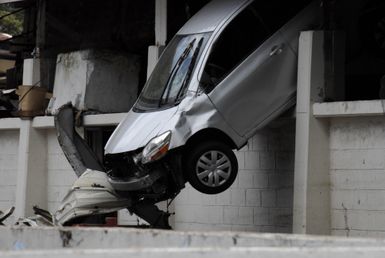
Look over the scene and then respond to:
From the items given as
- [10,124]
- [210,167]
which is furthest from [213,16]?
[10,124]

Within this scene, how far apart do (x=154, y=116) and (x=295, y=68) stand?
2056 millimetres

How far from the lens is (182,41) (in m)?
11.3

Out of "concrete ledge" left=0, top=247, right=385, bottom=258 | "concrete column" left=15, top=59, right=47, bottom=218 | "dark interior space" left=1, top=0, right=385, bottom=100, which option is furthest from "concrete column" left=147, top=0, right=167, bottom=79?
"concrete ledge" left=0, top=247, right=385, bottom=258

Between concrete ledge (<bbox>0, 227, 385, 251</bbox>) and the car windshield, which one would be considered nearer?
concrete ledge (<bbox>0, 227, 385, 251</bbox>)

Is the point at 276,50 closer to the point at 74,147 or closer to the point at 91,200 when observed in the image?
the point at 91,200

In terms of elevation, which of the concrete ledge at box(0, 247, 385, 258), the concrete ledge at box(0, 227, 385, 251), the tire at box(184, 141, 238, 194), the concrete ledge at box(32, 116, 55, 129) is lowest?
the concrete ledge at box(0, 247, 385, 258)

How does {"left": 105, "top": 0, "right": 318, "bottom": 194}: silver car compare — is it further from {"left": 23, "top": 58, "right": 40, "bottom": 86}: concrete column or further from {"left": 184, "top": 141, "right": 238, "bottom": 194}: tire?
{"left": 23, "top": 58, "right": 40, "bottom": 86}: concrete column

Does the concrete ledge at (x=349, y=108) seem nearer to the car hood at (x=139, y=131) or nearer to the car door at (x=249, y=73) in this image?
the car door at (x=249, y=73)

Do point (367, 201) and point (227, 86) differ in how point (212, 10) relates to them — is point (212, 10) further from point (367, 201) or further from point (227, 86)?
point (367, 201)

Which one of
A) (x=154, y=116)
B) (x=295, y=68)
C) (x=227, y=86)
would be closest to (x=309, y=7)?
(x=295, y=68)

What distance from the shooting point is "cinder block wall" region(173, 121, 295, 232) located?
1186cm

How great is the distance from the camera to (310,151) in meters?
11.0

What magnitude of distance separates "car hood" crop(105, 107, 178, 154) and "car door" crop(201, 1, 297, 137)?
2.21 ft

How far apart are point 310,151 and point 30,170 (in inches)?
245
